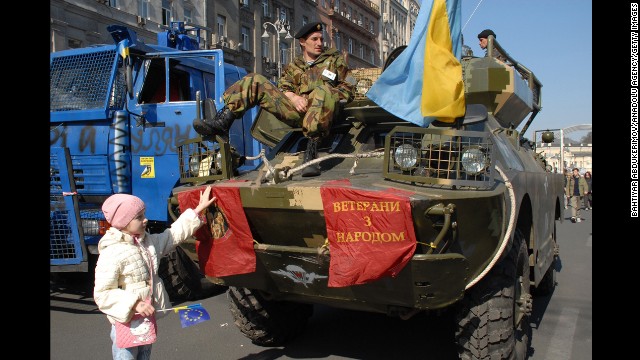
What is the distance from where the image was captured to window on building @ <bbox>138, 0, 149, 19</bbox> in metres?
22.8

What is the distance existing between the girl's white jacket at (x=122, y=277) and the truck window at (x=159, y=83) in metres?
3.80

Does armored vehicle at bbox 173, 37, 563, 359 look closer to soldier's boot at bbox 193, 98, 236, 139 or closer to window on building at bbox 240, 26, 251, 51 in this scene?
soldier's boot at bbox 193, 98, 236, 139

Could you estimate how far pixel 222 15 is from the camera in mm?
28891

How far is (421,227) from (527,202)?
4.85 ft

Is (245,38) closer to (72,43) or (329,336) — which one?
(72,43)

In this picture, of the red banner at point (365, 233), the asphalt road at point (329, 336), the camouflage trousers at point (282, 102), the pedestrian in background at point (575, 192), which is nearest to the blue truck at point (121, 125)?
the asphalt road at point (329, 336)

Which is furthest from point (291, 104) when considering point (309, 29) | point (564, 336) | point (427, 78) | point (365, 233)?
point (564, 336)

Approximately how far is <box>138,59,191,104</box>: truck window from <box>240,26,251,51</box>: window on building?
A: 79.4 feet

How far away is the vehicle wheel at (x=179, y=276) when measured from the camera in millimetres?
6359

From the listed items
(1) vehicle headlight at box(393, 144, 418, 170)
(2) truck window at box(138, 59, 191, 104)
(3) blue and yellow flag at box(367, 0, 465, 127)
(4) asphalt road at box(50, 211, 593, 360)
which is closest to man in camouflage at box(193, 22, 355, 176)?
(3) blue and yellow flag at box(367, 0, 465, 127)

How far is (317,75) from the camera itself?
4.88 metres

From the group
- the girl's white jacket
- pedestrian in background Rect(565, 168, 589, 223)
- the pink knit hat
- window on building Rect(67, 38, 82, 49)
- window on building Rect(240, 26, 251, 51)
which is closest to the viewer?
the girl's white jacket

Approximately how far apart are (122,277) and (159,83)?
422cm

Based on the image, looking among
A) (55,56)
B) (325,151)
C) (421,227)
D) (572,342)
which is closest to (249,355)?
(325,151)
